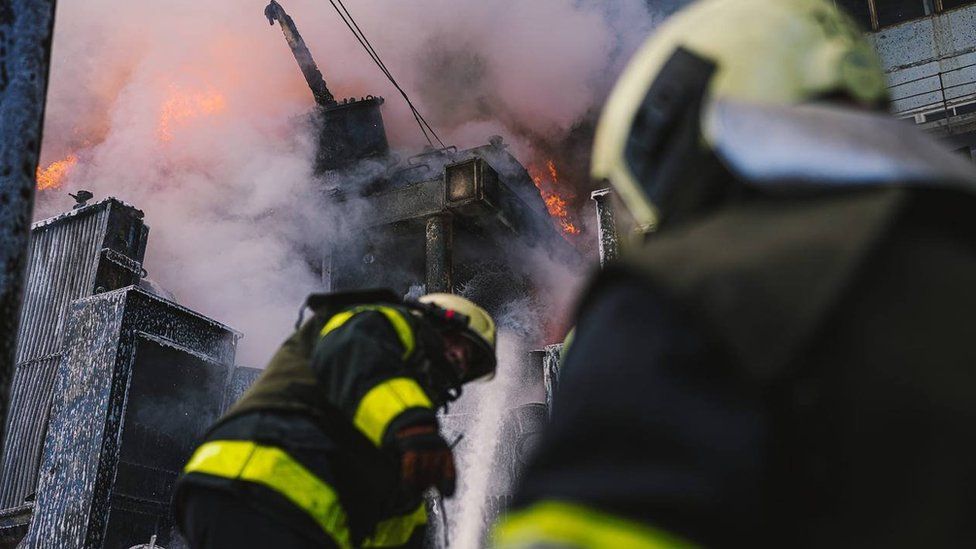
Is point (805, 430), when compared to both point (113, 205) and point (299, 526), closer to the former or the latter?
point (299, 526)

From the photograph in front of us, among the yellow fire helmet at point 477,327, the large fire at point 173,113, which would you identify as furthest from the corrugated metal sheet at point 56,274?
the large fire at point 173,113

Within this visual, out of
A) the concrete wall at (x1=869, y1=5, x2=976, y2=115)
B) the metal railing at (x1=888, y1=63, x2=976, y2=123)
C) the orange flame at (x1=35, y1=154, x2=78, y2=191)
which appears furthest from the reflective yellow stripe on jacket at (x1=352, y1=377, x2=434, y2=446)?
the orange flame at (x1=35, y1=154, x2=78, y2=191)

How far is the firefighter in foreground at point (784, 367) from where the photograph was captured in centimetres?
77

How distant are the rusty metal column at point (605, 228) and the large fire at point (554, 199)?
15.4 m

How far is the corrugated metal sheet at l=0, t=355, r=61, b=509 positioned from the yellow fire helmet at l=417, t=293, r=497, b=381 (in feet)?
24.8

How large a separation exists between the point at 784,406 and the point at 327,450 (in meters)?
2.07

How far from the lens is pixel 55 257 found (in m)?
10.1

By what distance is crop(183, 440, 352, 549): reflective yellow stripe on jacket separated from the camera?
2.54 m

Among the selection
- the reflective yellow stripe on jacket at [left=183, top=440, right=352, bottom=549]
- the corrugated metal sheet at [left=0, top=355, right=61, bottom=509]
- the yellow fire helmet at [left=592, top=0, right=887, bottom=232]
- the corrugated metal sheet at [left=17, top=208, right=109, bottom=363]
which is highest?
the corrugated metal sheet at [left=17, top=208, right=109, bottom=363]

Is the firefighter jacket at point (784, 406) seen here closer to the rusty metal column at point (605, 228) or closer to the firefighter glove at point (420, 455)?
the firefighter glove at point (420, 455)

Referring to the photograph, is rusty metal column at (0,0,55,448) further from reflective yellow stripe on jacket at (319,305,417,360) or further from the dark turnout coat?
the dark turnout coat

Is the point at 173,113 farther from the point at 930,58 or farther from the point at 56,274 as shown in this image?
the point at 930,58

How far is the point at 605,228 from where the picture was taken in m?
9.42

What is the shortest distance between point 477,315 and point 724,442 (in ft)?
9.56
